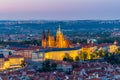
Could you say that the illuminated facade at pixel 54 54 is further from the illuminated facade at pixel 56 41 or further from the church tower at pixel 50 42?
the church tower at pixel 50 42

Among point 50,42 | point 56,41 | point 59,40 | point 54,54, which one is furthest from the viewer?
point 56,41

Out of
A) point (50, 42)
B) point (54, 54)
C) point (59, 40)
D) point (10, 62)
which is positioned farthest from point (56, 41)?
point (10, 62)

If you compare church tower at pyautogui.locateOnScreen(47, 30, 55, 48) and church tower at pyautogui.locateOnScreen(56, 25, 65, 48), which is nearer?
church tower at pyautogui.locateOnScreen(56, 25, 65, 48)

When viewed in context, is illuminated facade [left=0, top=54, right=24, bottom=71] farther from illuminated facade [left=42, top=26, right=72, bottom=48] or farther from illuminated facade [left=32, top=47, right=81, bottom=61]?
illuminated facade [left=42, top=26, right=72, bottom=48]

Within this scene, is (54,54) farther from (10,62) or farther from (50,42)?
(10,62)

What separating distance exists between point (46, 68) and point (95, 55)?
13129 millimetres

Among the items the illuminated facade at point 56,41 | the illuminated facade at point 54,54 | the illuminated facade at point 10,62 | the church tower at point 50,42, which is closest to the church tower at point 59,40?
the illuminated facade at point 56,41

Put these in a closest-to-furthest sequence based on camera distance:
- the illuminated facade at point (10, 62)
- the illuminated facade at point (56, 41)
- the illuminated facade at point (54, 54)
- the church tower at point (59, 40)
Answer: the illuminated facade at point (10, 62) < the illuminated facade at point (54, 54) < the church tower at point (59, 40) < the illuminated facade at point (56, 41)

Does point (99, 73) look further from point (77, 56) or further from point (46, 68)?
point (77, 56)

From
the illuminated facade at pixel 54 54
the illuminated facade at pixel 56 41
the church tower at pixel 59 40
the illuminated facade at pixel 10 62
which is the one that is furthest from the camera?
the illuminated facade at pixel 56 41

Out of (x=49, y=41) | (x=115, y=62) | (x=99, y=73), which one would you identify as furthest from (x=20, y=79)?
(x=49, y=41)

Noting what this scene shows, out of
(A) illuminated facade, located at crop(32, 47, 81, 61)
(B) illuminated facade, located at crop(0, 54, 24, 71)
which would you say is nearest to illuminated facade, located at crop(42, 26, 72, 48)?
(A) illuminated facade, located at crop(32, 47, 81, 61)

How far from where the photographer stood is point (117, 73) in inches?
1185

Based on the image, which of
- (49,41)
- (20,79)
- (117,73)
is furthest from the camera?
(49,41)
